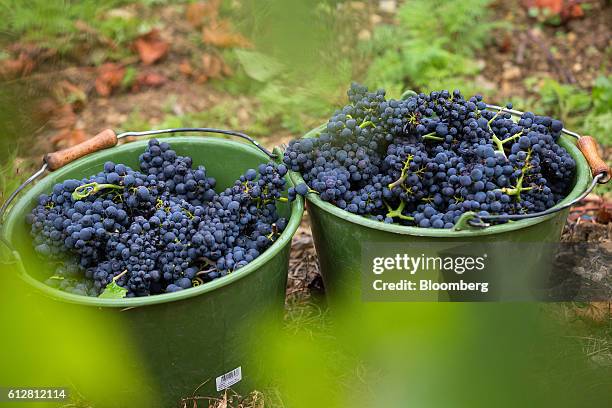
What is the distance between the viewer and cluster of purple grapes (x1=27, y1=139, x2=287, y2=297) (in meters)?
1.90

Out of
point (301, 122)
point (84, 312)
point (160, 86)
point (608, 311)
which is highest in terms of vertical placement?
point (160, 86)

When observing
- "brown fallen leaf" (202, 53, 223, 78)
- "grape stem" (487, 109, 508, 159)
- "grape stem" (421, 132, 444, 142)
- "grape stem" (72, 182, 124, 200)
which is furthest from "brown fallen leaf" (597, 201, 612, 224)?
"brown fallen leaf" (202, 53, 223, 78)

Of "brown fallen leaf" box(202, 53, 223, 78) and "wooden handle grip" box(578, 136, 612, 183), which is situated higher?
"brown fallen leaf" box(202, 53, 223, 78)

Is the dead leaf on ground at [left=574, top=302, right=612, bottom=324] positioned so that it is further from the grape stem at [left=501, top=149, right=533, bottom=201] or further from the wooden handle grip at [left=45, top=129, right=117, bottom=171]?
the wooden handle grip at [left=45, top=129, right=117, bottom=171]

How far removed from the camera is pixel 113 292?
1.82 meters

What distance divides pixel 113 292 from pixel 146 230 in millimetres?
221

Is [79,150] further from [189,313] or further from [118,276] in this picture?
[189,313]

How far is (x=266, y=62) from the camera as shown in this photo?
0.56m

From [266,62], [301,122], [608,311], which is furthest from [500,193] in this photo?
[301,122]

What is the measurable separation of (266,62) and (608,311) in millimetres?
2237

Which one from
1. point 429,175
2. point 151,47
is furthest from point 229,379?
point 151,47

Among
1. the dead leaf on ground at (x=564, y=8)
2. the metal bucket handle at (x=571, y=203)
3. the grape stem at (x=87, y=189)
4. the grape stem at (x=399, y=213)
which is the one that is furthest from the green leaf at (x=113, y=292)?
the dead leaf on ground at (x=564, y=8)

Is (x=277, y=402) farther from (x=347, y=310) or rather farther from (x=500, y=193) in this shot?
(x=500, y=193)

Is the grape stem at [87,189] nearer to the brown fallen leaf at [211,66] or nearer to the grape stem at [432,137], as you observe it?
the grape stem at [432,137]
